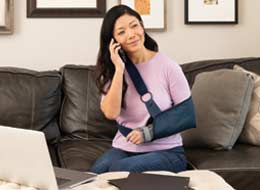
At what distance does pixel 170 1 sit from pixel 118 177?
180 centimetres

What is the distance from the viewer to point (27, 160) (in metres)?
1.22

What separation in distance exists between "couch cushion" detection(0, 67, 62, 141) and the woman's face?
690mm

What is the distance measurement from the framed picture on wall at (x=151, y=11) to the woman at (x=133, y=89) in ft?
2.78

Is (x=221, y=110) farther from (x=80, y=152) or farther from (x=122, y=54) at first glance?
(x=80, y=152)

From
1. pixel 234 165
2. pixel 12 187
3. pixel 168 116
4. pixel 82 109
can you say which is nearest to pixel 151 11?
pixel 82 109

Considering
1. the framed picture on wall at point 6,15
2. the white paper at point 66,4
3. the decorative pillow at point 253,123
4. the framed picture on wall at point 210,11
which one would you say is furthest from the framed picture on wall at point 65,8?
the decorative pillow at point 253,123

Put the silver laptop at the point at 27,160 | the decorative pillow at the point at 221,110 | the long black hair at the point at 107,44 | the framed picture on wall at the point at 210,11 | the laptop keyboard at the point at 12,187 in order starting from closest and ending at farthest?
1. the silver laptop at the point at 27,160
2. the laptop keyboard at the point at 12,187
3. the long black hair at the point at 107,44
4. the decorative pillow at the point at 221,110
5. the framed picture on wall at the point at 210,11

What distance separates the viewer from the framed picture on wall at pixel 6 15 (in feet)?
9.42

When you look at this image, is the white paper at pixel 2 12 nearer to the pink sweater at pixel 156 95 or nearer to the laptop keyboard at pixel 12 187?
the pink sweater at pixel 156 95

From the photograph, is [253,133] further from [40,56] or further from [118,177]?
[40,56]

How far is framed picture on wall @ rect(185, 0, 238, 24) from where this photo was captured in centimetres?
301

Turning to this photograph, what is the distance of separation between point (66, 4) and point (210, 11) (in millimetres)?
935

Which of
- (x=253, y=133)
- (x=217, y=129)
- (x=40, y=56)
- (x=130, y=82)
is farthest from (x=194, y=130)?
(x=40, y=56)

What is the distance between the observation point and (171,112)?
1992 mm
